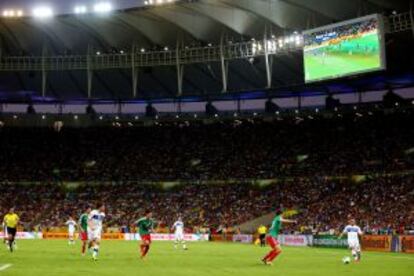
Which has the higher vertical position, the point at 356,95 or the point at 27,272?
the point at 356,95

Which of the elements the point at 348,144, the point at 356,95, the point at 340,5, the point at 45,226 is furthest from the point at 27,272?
the point at 356,95

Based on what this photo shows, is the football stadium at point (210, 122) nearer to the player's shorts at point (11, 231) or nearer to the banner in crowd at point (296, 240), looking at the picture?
the banner in crowd at point (296, 240)

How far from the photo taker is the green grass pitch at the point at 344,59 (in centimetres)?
4566

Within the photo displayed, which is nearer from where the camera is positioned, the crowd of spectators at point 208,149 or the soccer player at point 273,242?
the soccer player at point 273,242

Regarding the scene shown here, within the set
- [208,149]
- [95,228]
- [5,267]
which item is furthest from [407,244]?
[208,149]

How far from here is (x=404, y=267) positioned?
995 inches

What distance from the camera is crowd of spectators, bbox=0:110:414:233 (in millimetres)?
A: 61844

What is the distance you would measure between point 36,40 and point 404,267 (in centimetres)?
4949

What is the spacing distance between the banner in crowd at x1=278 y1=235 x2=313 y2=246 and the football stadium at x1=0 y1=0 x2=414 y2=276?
0.13 metres

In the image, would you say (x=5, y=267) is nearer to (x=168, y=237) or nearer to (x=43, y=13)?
(x=168, y=237)

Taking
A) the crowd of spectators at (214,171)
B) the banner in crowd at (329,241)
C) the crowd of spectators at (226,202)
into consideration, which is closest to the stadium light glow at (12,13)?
the crowd of spectators at (214,171)

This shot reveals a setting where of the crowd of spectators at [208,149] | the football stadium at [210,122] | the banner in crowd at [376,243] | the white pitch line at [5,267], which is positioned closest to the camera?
the white pitch line at [5,267]

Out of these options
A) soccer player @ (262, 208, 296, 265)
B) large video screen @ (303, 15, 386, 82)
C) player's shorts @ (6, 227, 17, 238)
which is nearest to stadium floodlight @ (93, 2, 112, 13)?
large video screen @ (303, 15, 386, 82)

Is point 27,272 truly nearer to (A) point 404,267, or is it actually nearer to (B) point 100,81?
(A) point 404,267
